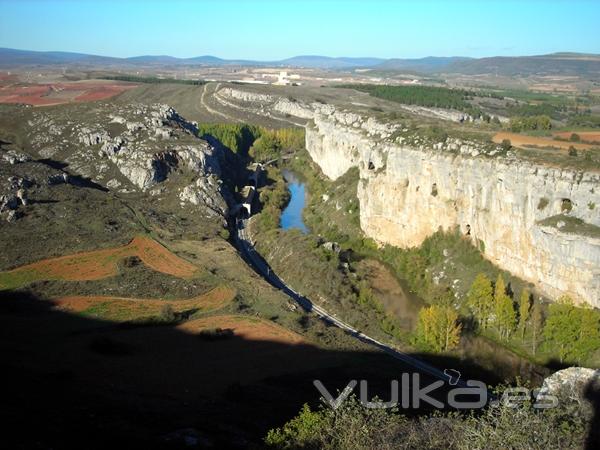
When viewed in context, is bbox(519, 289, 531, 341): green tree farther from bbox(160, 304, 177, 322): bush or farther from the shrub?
bbox(160, 304, 177, 322): bush

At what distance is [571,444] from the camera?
17062mm

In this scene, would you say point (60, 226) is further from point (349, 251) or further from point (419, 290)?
point (419, 290)

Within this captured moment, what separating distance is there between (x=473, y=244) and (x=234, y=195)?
39.9m

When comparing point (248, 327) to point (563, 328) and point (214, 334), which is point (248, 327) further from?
point (563, 328)

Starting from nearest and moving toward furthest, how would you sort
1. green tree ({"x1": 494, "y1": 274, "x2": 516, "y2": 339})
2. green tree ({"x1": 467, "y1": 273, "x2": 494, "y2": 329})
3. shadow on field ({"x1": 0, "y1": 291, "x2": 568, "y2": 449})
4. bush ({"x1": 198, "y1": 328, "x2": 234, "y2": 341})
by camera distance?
shadow on field ({"x1": 0, "y1": 291, "x2": 568, "y2": 449})
bush ({"x1": 198, "y1": 328, "x2": 234, "y2": 341})
green tree ({"x1": 494, "y1": 274, "x2": 516, "y2": 339})
green tree ({"x1": 467, "y1": 273, "x2": 494, "y2": 329})

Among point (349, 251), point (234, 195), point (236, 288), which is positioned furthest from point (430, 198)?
point (234, 195)

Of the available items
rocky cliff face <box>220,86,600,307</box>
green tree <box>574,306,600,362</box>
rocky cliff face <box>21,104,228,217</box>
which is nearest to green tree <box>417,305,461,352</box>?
green tree <box>574,306,600,362</box>

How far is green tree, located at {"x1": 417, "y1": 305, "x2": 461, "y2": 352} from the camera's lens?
40844mm

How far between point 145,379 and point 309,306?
20868 mm

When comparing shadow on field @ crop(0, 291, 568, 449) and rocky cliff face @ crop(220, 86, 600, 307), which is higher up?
rocky cliff face @ crop(220, 86, 600, 307)

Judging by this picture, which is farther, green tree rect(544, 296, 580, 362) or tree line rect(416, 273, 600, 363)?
green tree rect(544, 296, 580, 362)

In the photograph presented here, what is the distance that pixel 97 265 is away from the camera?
155ft

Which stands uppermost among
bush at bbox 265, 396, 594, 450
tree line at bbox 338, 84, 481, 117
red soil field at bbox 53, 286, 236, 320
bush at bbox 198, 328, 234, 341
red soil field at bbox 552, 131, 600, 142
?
tree line at bbox 338, 84, 481, 117

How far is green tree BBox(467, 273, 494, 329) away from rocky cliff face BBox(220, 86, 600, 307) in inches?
160
